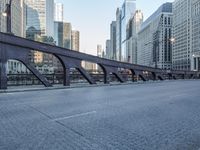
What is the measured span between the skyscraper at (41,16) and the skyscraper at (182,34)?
8469cm

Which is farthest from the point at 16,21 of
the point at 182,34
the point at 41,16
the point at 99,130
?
the point at 182,34

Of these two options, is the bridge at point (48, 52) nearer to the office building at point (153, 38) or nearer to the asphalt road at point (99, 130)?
the asphalt road at point (99, 130)

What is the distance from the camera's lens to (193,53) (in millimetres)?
154250

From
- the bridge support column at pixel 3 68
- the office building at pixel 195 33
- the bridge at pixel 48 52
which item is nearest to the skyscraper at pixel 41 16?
the office building at pixel 195 33

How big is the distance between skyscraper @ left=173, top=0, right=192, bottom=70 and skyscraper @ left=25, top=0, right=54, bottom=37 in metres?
84.7

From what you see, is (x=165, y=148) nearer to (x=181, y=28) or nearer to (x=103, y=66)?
(x=103, y=66)

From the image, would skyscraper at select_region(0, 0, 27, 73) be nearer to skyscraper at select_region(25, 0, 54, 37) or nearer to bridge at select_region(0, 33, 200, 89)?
bridge at select_region(0, 33, 200, 89)

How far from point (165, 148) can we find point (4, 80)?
16926 mm

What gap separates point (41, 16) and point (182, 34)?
92282mm

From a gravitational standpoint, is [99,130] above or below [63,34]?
below

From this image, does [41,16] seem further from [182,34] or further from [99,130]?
[99,130]

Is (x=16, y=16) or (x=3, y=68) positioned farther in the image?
(x=16, y=16)

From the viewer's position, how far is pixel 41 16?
5999 inches

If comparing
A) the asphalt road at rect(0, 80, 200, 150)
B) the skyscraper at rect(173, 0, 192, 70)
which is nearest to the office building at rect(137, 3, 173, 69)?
the skyscraper at rect(173, 0, 192, 70)
